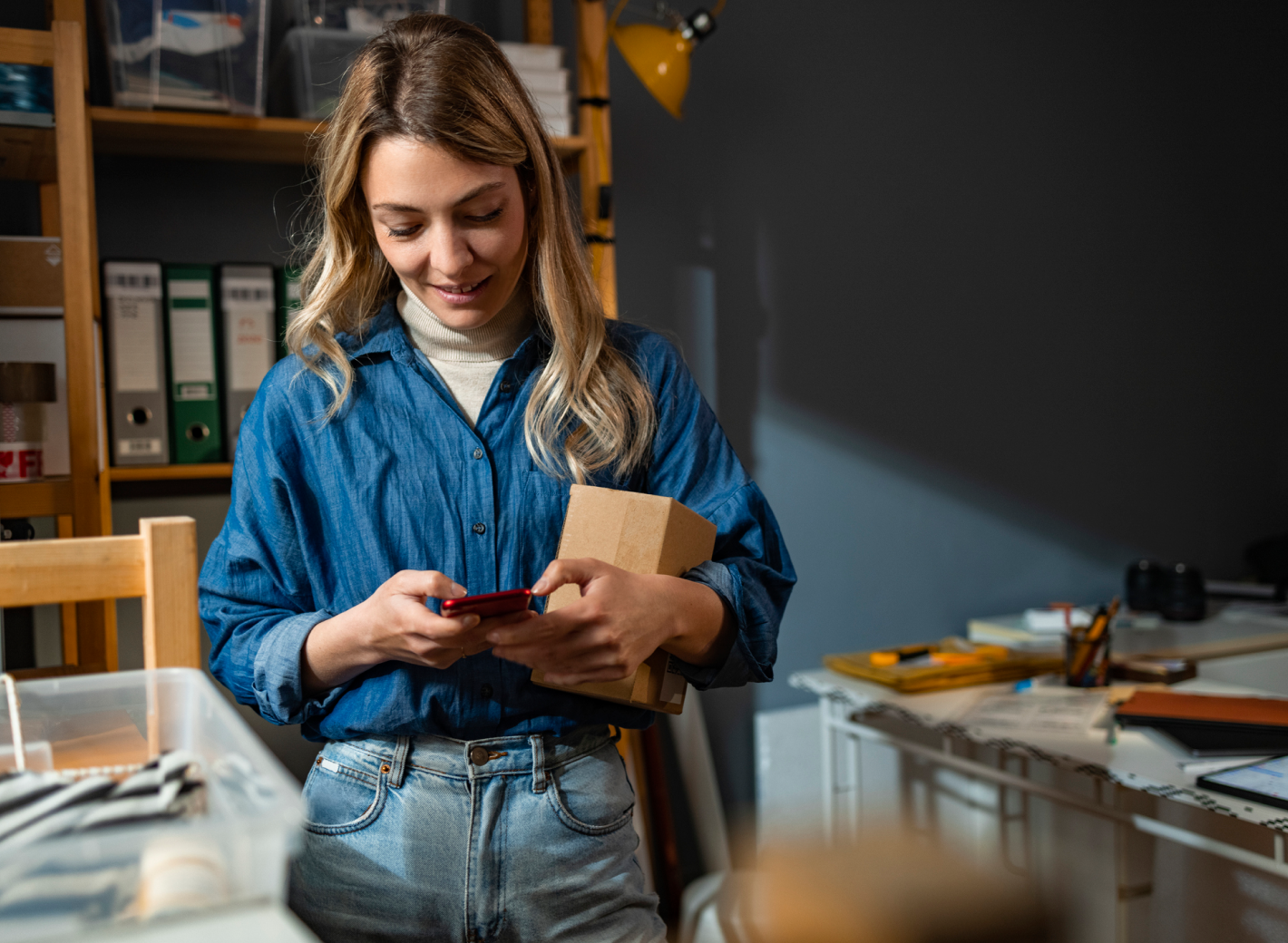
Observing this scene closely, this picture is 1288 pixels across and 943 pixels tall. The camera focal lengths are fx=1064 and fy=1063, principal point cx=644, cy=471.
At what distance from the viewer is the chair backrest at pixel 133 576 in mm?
864

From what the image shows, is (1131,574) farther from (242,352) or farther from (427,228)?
(427,228)

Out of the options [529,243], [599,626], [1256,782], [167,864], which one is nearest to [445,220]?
[529,243]

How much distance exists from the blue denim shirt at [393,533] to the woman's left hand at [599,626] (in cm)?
7

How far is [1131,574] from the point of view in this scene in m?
2.85

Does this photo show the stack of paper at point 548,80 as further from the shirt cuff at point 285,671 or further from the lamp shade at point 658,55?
the shirt cuff at point 285,671

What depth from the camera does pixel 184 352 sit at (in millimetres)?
1872

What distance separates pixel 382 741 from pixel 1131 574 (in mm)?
2465

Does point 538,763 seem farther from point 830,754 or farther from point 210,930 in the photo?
point 830,754

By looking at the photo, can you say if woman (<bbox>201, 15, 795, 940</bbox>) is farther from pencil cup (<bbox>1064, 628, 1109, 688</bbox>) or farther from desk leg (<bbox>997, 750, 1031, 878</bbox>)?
desk leg (<bbox>997, 750, 1031, 878</bbox>)

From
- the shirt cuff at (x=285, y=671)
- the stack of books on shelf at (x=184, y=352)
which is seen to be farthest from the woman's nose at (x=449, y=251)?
the stack of books on shelf at (x=184, y=352)

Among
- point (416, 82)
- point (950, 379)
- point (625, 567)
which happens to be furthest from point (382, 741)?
point (950, 379)

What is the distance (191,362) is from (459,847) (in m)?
1.29

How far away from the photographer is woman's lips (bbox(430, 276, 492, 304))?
0.97 meters

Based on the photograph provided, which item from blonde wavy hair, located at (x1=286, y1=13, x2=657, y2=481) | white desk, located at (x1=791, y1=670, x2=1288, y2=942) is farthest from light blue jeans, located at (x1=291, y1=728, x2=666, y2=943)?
white desk, located at (x1=791, y1=670, x2=1288, y2=942)
